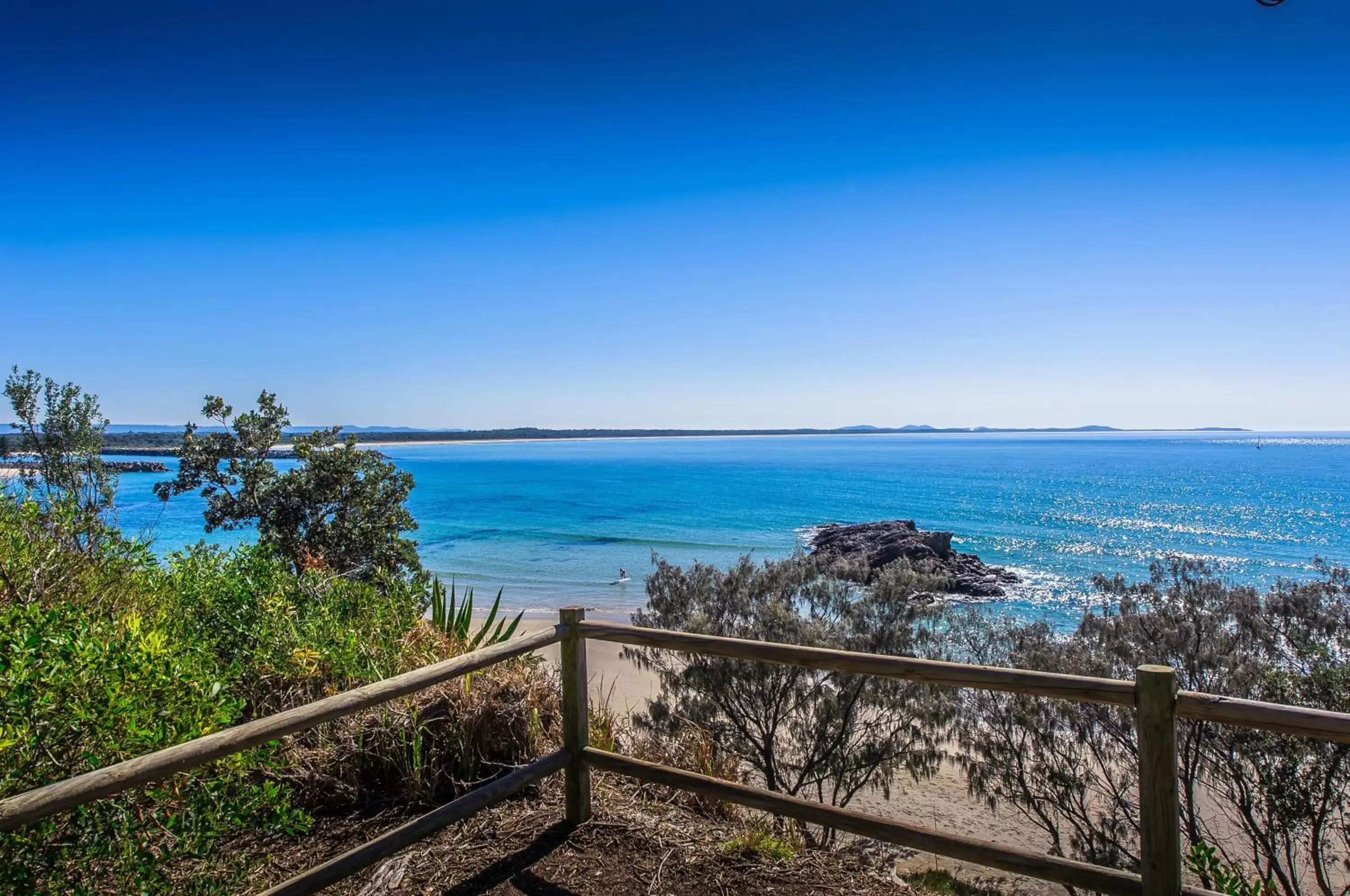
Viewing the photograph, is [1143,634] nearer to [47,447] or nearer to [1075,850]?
[1075,850]

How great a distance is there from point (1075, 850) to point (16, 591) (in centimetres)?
909

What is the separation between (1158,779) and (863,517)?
1734 inches

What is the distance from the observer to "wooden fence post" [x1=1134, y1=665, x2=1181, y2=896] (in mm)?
2787

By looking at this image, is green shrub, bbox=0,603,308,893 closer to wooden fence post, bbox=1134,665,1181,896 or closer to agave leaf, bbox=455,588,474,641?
agave leaf, bbox=455,588,474,641

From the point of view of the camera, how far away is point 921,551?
25094mm

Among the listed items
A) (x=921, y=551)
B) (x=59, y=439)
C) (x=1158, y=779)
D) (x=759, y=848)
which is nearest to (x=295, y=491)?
(x=59, y=439)

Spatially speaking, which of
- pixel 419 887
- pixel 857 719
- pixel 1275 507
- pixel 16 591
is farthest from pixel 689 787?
pixel 1275 507

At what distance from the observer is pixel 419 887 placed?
371 centimetres

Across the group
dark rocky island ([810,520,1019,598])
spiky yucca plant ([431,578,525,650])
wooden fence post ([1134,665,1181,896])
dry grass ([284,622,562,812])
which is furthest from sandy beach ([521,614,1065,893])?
dark rocky island ([810,520,1019,598])

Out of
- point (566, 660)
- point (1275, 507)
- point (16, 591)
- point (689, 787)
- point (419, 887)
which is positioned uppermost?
point (16, 591)

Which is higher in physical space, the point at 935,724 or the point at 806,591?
the point at 806,591

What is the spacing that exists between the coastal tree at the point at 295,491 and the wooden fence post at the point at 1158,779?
467 inches

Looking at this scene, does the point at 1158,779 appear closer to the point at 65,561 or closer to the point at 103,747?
the point at 103,747

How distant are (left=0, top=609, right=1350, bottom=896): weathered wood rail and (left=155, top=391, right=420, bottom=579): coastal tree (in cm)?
969
